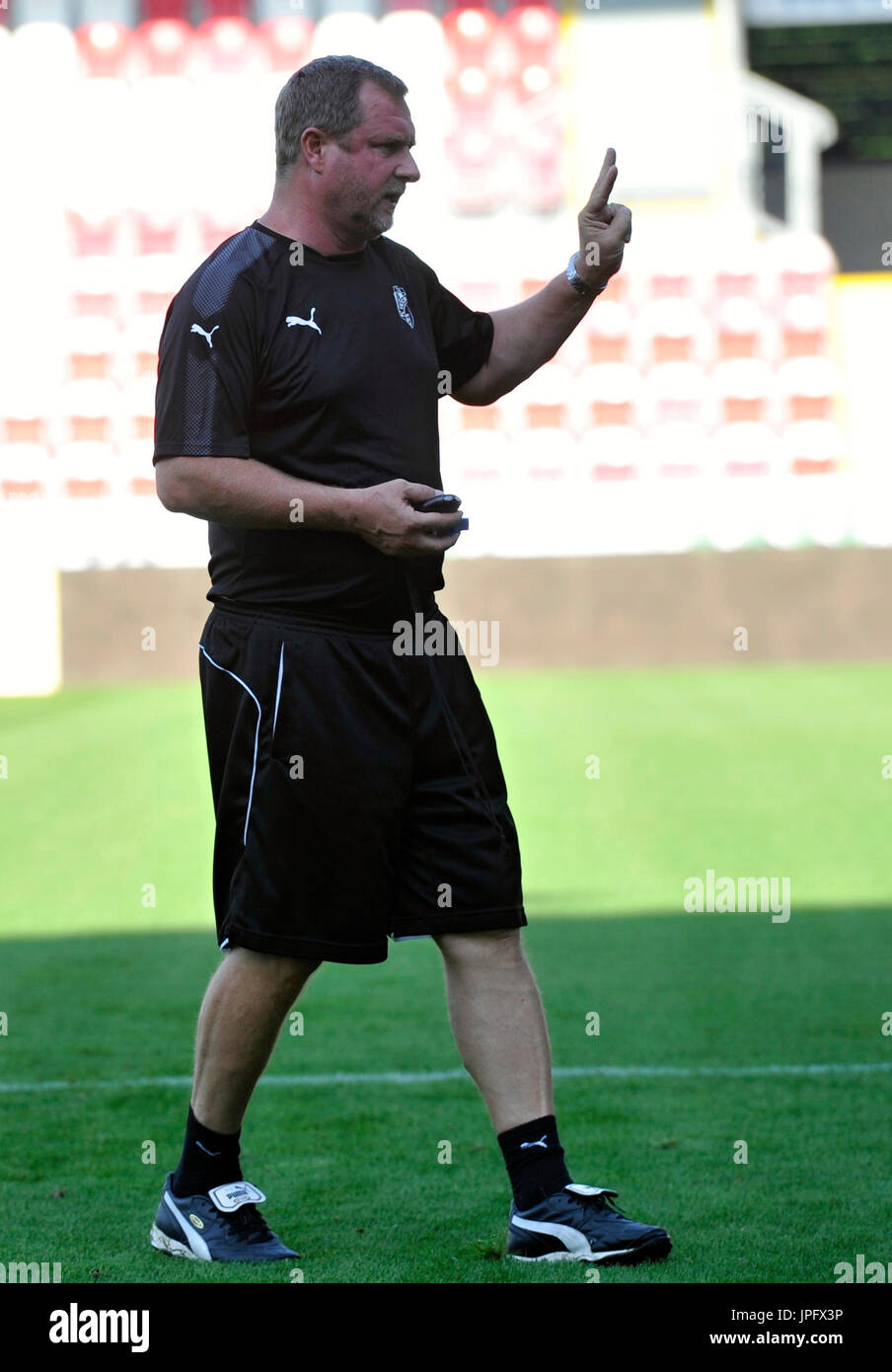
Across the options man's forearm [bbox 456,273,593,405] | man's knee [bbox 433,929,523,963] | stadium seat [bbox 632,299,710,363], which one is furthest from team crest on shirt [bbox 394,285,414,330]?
stadium seat [bbox 632,299,710,363]

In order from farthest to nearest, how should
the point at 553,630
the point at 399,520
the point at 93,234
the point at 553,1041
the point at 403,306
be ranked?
the point at 93,234 → the point at 553,630 → the point at 553,1041 → the point at 403,306 → the point at 399,520

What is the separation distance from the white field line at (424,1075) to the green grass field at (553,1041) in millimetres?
14

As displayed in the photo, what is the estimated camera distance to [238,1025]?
3080 millimetres

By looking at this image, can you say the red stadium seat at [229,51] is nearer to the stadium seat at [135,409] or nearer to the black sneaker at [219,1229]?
the stadium seat at [135,409]

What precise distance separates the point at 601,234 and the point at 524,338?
24 cm

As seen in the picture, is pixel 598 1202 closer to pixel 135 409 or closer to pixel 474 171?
pixel 135 409

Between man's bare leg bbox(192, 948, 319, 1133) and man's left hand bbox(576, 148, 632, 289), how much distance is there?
1290mm

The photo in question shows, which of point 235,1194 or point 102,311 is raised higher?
point 102,311

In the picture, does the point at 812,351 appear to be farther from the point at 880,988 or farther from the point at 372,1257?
the point at 372,1257

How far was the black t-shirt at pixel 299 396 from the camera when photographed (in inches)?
118

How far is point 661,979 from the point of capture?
5660 millimetres

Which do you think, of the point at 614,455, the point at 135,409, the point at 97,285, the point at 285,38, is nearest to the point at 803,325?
the point at 614,455
